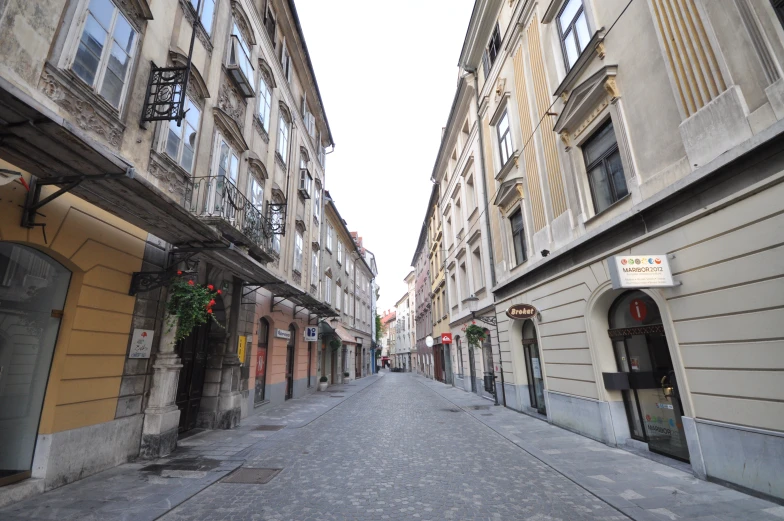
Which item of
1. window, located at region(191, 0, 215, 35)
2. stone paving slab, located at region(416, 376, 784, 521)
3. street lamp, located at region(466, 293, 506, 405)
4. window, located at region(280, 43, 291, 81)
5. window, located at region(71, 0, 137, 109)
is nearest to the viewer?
stone paving slab, located at region(416, 376, 784, 521)

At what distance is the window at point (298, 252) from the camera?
51.8 ft

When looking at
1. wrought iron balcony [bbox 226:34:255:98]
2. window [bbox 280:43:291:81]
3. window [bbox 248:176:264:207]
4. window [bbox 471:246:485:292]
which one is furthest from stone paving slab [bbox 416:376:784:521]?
window [bbox 280:43:291:81]

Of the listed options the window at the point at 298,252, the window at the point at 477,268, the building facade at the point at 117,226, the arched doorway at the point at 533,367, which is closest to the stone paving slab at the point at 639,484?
the arched doorway at the point at 533,367

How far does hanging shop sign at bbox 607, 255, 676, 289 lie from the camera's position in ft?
18.2

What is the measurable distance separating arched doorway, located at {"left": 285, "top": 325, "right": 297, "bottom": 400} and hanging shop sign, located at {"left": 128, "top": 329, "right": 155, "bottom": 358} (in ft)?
30.2

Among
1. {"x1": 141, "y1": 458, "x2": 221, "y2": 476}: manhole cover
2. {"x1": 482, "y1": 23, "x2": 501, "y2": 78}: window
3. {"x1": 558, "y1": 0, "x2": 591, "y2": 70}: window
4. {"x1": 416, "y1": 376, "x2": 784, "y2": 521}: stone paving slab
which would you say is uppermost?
{"x1": 482, "y1": 23, "x2": 501, "y2": 78}: window

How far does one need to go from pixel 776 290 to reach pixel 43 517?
29.3ft

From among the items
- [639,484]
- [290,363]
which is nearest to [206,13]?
[639,484]

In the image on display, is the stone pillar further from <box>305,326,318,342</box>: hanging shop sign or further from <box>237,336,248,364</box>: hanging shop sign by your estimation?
<box>305,326,318,342</box>: hanging shop sign

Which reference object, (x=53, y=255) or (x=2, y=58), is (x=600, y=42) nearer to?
(x=2, y=58)

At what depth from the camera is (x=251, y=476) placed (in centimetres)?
566

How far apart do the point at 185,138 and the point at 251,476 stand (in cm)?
700

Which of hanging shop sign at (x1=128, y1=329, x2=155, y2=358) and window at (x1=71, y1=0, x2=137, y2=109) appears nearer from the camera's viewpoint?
window at (x1=71, y1=0, x2=137, y2=109)

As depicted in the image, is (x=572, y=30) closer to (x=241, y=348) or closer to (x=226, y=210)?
(x=226, y=210)
